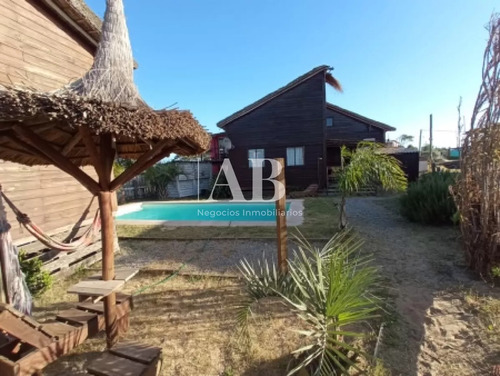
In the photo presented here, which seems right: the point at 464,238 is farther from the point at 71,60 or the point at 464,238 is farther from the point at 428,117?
the point at 428,117

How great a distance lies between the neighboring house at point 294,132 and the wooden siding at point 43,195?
13.6 m

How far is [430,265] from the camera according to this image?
5.33m

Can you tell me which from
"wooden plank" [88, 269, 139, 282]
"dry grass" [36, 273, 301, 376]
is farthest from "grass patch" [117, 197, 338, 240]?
"wooden plank" [88, 269, 139, 282]

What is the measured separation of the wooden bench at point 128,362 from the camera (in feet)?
8.04

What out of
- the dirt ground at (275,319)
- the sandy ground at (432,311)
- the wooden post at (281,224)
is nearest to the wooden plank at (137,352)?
the dirt ground at (275,319)

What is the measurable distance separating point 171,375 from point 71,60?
19.7 ft

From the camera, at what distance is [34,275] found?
4.45 m

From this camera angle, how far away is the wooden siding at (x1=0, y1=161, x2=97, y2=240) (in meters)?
4.55

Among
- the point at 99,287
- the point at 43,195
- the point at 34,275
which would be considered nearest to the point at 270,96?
the point at 43,195

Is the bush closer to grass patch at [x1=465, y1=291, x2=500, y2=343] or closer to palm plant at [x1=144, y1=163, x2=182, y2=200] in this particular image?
grass patch at [x1=465, y1=291, x2=500, y2=343]

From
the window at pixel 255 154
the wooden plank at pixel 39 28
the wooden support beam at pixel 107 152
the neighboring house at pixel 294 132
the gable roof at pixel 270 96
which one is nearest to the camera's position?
the wooden support beam at pixel 107 152

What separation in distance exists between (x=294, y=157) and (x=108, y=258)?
16254 millimetres

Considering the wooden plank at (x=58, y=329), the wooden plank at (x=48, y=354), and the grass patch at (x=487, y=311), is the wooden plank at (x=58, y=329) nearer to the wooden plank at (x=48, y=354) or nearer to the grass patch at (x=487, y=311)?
the wooden plank at (x=48, y=354)

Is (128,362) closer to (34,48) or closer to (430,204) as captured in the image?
(34,48)
